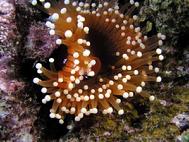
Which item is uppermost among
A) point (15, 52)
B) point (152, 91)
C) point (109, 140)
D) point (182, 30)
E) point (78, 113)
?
point (182, 30)

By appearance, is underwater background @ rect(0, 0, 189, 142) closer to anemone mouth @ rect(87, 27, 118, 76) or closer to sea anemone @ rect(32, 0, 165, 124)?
sea anemone @ rect(32, 0, 165, 124)

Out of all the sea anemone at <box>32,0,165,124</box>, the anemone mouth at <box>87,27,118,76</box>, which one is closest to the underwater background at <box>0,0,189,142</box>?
the sea anemone at <box>32,0,165,124</box>

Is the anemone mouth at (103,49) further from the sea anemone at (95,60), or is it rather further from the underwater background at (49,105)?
the underwater background at (49,105)

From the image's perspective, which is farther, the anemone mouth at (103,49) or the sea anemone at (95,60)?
the anemone mouth at (103,49)

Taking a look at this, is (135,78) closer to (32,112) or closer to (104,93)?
(104,93)

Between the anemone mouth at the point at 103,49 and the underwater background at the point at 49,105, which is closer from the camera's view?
the underwater background at the point at 49,105

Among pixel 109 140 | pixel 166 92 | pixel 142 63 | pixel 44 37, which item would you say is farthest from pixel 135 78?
pixel 44 37

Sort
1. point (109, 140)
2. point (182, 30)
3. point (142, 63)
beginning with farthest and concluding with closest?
point (182, 30)
point (142, 63)
point (109, 140)

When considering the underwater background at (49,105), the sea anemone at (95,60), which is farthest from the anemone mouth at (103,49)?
the underwater background at (49,105)
